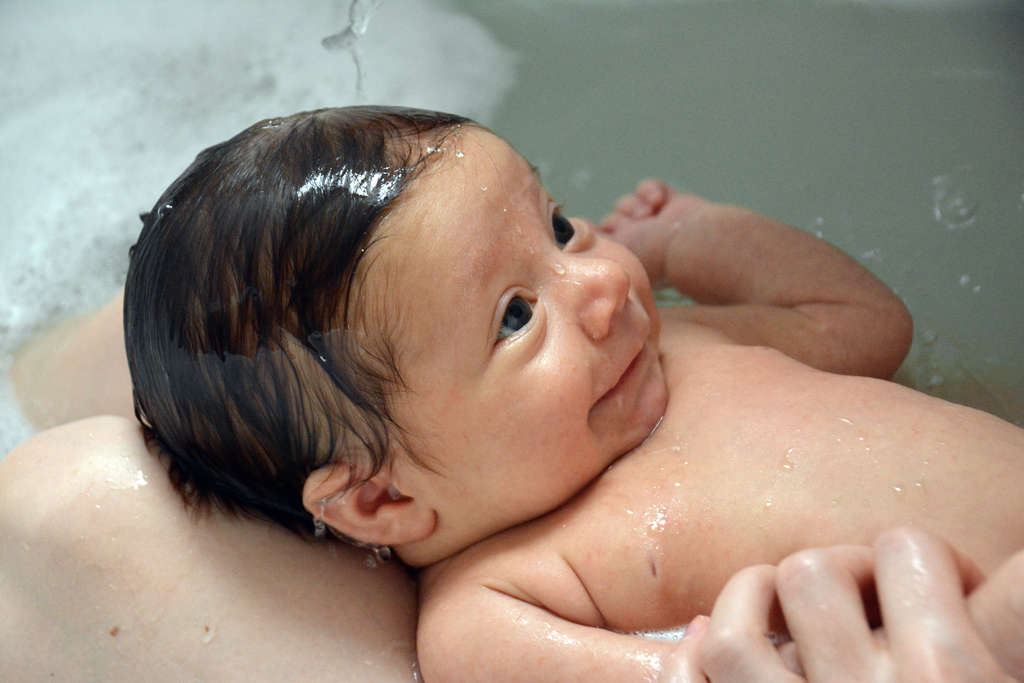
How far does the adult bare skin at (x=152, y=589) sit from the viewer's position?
83cm

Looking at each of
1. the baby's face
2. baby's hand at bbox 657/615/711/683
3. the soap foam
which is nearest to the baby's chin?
the baby's face

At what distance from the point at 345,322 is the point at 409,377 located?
7cm

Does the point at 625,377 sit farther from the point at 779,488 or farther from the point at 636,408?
the point at 779,488

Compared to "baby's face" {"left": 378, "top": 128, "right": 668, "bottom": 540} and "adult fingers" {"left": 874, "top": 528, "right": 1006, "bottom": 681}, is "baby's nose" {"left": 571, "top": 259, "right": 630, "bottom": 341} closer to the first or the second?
"baby's face" {"left": 378, "top": 128, "right": 668, "bottom": 540}

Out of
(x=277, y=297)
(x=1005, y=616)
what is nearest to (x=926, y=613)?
(x=1005, y=616)


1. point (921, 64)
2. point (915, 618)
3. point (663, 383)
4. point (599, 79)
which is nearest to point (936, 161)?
point (921, 64)

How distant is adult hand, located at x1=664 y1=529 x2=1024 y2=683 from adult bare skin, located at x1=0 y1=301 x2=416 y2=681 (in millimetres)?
349

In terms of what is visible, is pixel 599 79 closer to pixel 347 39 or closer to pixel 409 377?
pixel 347 39

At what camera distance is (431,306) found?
2.55 ft

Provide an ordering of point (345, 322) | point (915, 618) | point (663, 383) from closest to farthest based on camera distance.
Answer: point (915, 618) → point (345, 322) → point (663, 383)

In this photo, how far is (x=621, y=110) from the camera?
1465 mm

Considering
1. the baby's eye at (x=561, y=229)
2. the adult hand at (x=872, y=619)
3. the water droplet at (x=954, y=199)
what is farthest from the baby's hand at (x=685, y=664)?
the water droplet at (x=954, y=199)

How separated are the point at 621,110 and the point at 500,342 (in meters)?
0.75

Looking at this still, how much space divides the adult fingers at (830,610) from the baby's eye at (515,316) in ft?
1.00
